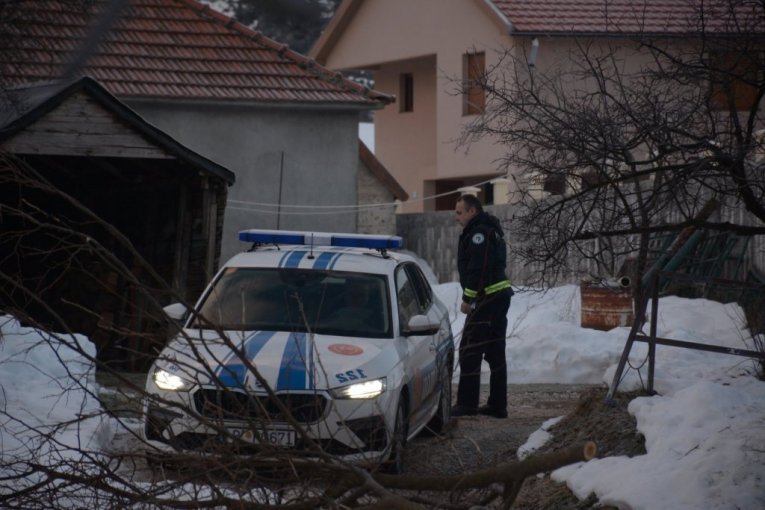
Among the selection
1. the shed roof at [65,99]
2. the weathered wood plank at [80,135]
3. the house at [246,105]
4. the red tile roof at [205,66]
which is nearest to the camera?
the shed roof at [65,99]

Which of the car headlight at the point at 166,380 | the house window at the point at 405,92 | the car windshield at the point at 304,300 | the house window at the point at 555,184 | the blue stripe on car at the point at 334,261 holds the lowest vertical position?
the car headlight at the point at 166,380

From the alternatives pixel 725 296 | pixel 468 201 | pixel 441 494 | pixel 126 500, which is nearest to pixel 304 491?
pixel 441 494

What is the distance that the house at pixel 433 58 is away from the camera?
28.6 m

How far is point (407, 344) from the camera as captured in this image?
8.70 meters

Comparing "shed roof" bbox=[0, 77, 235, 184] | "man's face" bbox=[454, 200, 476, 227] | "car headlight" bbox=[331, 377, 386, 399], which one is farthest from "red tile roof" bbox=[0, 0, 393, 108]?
"car headlight" bbox=[331, 377, 386, 399]

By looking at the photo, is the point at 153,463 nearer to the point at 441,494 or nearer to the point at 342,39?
the point at 441,494

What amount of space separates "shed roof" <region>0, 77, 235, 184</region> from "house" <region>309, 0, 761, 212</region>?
562 inches

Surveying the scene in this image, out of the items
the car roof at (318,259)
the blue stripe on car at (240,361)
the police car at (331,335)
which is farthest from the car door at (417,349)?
the blue stripe on car at (240,361)

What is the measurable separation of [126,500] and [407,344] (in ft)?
12.6

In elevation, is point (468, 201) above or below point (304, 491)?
above

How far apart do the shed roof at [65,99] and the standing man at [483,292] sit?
374 centimetres

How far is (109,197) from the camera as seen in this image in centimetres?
1558

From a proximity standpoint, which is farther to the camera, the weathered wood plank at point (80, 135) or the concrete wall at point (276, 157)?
the concrete wall at point (276, 157)

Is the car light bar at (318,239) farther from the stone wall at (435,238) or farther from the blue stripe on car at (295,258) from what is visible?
the stone wall at (435,238)
